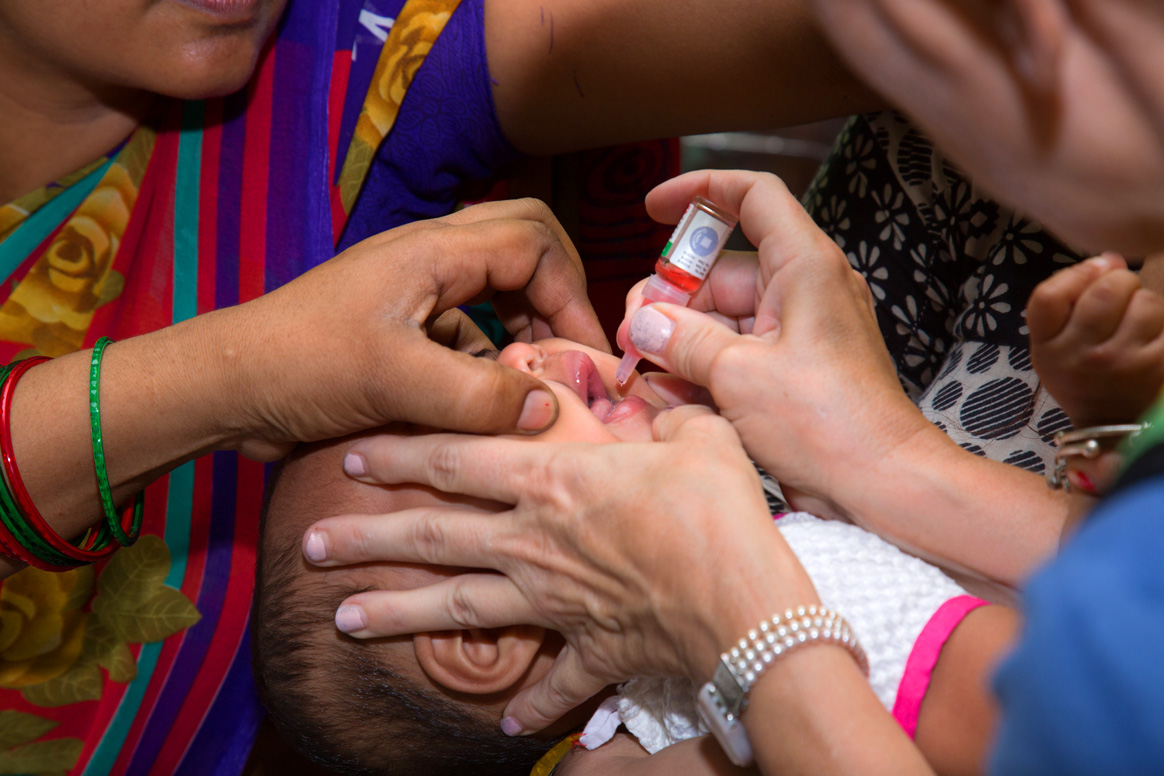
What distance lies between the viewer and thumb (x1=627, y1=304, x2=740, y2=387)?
974mm

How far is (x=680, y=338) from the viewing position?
1.00 meters

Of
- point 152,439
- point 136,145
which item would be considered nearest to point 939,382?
point 152,439

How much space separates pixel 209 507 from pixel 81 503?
13.6 inches

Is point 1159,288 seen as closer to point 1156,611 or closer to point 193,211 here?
point 1156,611

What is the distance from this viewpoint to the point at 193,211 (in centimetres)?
142

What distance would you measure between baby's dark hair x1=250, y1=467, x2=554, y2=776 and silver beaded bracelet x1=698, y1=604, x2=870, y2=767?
1.77 feet

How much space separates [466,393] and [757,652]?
44 centimetres

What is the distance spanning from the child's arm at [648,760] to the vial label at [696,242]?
0.60 metres

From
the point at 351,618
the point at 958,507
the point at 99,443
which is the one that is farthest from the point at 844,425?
the point at 99,443

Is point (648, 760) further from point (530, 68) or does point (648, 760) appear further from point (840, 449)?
point (530, 68)

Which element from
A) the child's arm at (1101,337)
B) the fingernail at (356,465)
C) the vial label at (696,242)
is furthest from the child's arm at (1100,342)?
the fingernail at (356,465)

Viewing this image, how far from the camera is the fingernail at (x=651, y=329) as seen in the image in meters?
1.02

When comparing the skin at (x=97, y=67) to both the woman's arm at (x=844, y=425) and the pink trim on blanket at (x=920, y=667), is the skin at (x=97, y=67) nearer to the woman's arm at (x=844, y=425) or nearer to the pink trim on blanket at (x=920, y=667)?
the woman's arm at (x=844, y=425)

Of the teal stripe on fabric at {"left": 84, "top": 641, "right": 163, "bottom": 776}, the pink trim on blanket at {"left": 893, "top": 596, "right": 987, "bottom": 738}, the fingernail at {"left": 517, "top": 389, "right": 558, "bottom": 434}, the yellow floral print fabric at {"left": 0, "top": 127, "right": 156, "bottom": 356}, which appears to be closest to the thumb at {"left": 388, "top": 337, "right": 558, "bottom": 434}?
the fingernail at {"left": 517, "top": 389, "right": 558, "bottom": 434}
